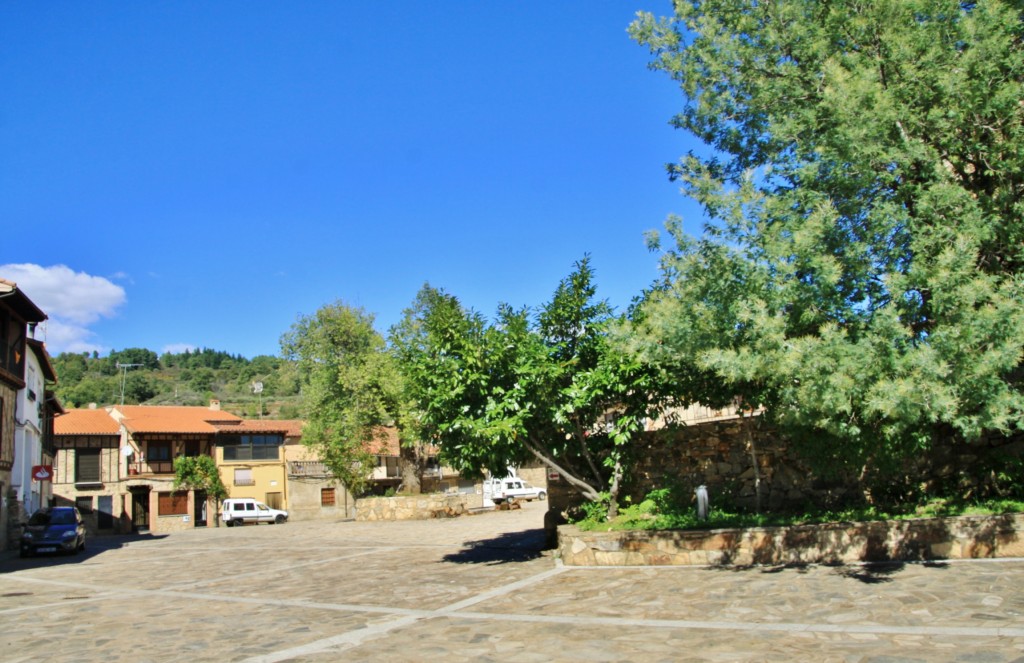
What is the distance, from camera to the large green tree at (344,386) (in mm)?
35469

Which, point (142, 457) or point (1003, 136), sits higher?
point (1003, 136)

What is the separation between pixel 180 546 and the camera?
25016 millimetres

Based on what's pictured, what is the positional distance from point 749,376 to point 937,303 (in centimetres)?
216

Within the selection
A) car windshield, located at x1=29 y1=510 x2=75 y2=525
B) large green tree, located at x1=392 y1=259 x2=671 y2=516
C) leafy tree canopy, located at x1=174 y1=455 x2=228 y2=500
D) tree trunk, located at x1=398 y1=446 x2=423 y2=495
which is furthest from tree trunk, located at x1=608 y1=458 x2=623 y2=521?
leafy tree canopy, located at x1=174 y1=455 x2=228 y2=500

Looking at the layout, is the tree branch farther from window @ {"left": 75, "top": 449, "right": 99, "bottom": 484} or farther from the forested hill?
the forested hill

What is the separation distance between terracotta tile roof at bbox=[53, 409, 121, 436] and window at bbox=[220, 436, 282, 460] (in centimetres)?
667

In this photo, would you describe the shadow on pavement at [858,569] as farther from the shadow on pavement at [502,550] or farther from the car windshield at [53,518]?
the car windshield at [53,518]

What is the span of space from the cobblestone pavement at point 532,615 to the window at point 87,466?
3310 centimetres

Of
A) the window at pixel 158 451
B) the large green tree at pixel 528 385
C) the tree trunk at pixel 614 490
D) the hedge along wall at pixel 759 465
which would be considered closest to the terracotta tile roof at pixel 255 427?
the window at pixel 158 451

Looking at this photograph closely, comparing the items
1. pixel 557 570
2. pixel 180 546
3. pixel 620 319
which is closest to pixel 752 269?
pixel 620 319

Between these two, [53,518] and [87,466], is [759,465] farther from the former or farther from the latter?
[87,466]

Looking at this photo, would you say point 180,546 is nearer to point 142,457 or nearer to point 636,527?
point 636,527

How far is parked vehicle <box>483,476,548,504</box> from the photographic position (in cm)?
3975

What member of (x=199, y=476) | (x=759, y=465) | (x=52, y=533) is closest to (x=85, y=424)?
(x=199, y=476)
